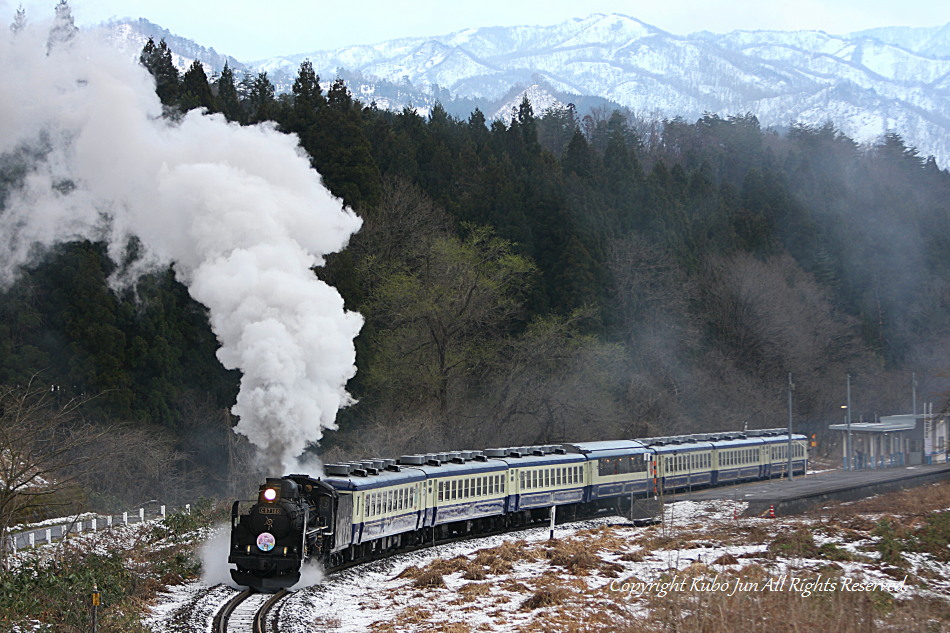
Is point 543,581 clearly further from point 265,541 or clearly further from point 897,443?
point 897,443

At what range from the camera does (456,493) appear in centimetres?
3081

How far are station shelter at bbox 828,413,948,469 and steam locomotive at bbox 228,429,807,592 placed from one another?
1171cm

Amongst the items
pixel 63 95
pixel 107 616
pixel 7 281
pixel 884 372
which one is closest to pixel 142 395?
pixel 7 281

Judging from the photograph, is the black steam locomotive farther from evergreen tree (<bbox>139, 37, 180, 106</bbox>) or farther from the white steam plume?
evergreen tree (<bbox>139, 37, 180, 106</bbox>)

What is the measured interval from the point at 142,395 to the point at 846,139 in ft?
393

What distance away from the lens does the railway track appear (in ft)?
60.2

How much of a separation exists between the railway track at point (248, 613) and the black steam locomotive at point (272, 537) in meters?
0.27

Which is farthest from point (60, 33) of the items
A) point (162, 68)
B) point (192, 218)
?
point (162, 68)

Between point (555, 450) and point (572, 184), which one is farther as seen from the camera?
point (572, 184)

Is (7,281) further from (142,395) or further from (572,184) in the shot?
(572,184)

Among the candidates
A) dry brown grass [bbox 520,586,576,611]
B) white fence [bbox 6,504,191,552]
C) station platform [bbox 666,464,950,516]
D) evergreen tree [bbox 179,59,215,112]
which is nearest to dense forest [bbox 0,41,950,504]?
evergreen tree [bbox 179,59,215,112]

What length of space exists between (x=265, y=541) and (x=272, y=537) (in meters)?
0.20

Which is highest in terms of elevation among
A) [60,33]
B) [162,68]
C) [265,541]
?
[162,68]

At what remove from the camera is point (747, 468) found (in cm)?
4972
